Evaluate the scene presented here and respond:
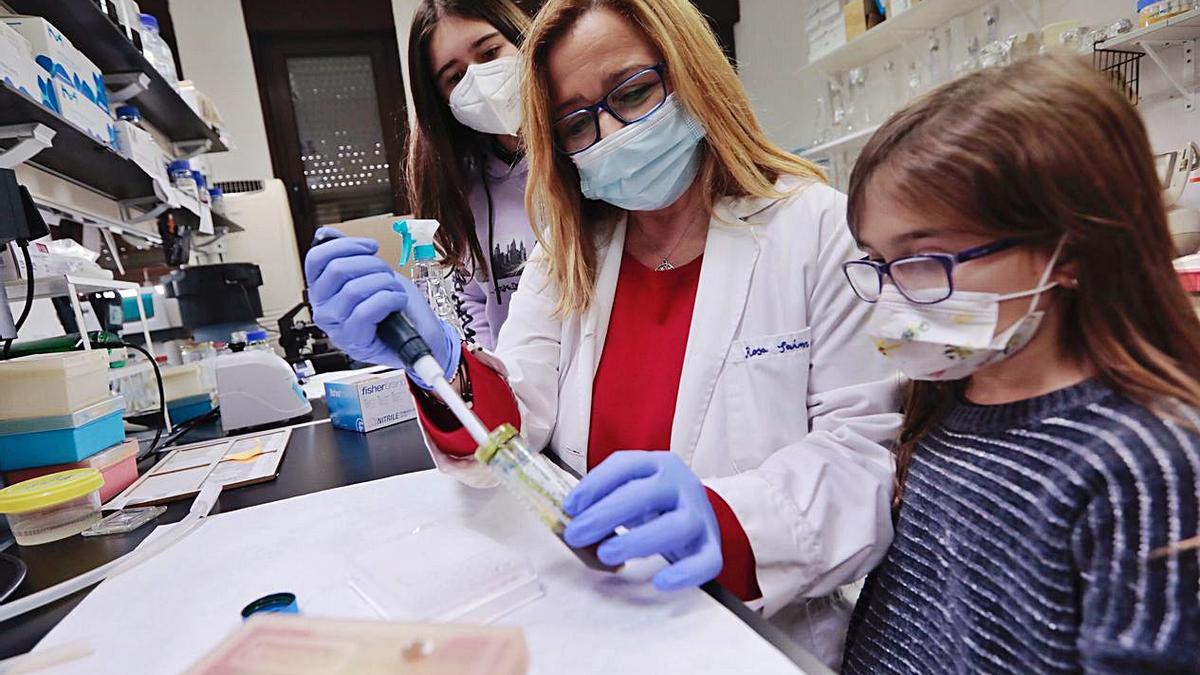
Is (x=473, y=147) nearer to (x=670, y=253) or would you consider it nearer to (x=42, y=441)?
(x=670, y=253)

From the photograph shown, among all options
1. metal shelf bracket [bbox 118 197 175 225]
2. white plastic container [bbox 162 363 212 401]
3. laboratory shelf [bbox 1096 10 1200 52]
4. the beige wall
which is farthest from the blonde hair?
the beige wall

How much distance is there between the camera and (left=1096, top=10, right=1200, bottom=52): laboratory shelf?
5.81 feet

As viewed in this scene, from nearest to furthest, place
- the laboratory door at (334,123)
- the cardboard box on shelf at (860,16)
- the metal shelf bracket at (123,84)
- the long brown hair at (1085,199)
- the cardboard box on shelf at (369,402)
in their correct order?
the long brown hair at (1085,199), the cardboard box on shelf at (369,402), the metal shelf bracket at (123,84), the cardboard box on shelf at (860,16), the laboratory door at (334,123)

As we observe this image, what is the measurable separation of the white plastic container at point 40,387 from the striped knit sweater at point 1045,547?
1.25 meters

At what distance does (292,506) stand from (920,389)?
896 mm

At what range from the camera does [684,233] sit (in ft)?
3.65

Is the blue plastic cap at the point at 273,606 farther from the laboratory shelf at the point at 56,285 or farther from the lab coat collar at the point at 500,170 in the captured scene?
the lab coat collar at the point at 500,170

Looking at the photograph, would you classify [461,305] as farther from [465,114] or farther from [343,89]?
[343,89]

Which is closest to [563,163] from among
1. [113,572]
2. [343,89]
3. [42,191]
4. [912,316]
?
[912,316]

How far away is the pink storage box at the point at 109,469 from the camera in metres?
1.01

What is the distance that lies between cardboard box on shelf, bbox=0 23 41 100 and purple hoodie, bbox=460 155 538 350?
36.8 inches

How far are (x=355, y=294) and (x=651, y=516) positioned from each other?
1.65 feet

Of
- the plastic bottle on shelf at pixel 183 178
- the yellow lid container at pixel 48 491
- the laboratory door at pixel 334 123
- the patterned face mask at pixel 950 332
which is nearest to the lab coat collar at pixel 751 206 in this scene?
the patterned face mask at pixel 950 332

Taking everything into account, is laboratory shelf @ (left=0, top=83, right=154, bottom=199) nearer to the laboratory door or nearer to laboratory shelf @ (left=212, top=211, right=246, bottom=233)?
laboratory shelf @ (left=212, top=211, right=246, bottom=233)
